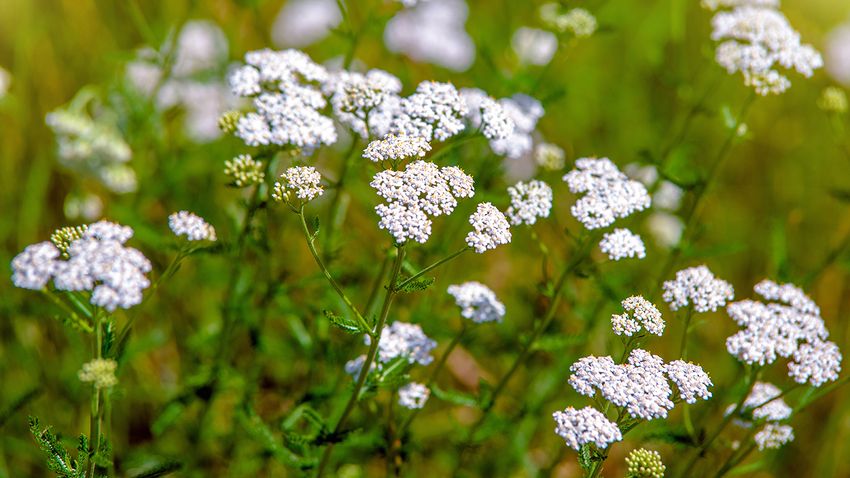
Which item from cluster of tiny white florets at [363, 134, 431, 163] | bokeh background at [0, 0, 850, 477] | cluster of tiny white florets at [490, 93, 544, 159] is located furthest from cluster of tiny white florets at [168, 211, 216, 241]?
cluster of tiny white florets at [490, 93, 544, 159]

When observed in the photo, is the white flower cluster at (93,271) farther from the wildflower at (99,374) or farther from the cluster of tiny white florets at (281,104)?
the cluster of tiny white florets at (281,104)

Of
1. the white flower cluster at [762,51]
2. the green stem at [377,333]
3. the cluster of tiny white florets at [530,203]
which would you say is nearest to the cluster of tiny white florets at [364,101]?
the cluster of tiny white florets at [530,203]

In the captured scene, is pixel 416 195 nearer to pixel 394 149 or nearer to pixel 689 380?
pixel 394 149

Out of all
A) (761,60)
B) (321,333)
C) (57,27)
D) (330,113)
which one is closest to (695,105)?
(761,60)

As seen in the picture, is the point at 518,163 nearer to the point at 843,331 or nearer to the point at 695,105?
the point at 695,105

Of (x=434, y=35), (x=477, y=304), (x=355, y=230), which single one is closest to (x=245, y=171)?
(x=477, y=304)

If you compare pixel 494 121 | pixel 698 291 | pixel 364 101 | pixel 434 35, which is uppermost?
pixel 434 35
